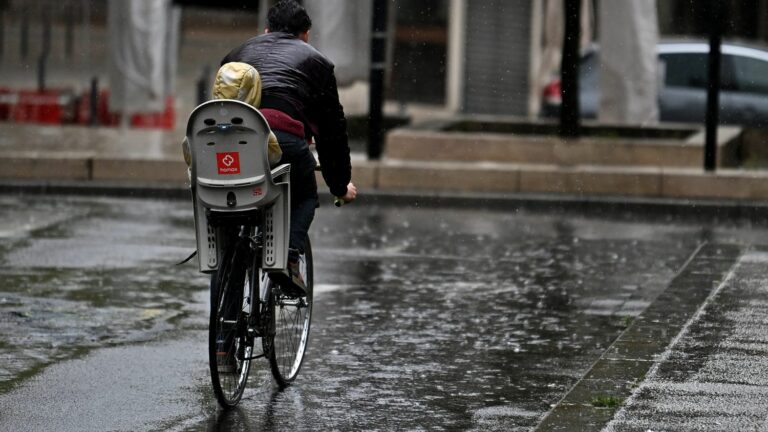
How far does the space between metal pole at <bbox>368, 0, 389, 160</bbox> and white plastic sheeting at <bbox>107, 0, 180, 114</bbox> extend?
5777 mm

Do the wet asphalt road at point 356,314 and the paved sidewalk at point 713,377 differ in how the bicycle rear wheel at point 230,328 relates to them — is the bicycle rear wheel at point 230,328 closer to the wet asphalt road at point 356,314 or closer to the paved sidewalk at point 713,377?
the wet asphalt road at point 356,314

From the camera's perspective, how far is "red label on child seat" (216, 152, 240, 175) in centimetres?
687

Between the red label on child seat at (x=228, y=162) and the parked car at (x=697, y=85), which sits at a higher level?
the red label on child seat at (x=228, y=162)

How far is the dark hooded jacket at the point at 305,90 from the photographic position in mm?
7207

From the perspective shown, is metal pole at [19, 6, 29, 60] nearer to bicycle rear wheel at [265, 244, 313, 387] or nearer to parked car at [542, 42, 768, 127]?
parked car at [542, 42, 768, 127]

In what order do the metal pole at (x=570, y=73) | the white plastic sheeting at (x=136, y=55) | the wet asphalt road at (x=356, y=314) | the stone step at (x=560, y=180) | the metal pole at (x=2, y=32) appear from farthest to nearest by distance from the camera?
the metal pole at (x=2, y=32) < the white plastic sheeting at (x=136, y=55) < the metal pole at (x=570, y=73) < the stone step at (x=560, y=180) < the wet asphalt road at (x=356, y=314)

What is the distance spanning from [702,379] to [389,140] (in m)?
10.6

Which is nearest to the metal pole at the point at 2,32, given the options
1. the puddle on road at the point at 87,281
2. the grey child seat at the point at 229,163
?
the puddle on road at the point at 87,281

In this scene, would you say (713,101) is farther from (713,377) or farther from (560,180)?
(713,377)

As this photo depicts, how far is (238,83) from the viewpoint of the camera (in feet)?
23.0

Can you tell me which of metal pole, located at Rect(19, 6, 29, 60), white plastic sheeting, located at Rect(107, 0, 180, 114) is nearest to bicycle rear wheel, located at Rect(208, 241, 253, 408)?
white plastic sheeting, located at Rect(107, 0, 180, 114)

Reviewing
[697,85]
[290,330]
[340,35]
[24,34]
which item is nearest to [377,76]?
[340,35]

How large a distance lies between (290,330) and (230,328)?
3.20ft

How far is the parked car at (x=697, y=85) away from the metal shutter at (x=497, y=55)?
6908mm
